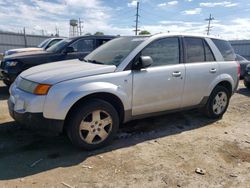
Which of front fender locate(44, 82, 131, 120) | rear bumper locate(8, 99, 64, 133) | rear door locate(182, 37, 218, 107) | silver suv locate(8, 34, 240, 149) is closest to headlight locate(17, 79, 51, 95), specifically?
silver suv locate(8, 34, 240, 149)

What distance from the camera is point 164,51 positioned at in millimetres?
4535

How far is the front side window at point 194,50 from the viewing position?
4.84m

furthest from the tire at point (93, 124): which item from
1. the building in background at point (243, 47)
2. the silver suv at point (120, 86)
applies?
the building in background at point (243, 47)

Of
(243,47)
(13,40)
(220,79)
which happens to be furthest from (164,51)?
(243,47)

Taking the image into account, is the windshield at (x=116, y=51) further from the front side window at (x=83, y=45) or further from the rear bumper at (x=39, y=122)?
the front side window at (x=83, y=45)

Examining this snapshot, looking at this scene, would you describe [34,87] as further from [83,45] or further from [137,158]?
[83,45]

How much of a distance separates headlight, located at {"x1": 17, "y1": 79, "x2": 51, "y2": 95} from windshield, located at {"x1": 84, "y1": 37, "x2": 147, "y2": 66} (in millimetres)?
1120

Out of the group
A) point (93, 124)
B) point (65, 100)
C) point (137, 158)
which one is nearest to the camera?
point (65, 100)

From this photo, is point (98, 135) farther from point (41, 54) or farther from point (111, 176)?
point (41, 54)

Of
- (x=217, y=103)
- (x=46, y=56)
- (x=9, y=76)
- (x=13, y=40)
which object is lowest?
(x=217, y=103)

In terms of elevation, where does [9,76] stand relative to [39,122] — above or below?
above

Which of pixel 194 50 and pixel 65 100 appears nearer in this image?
pixel 65 100

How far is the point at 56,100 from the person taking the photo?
11.3ft

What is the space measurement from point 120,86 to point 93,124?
2.25ft
